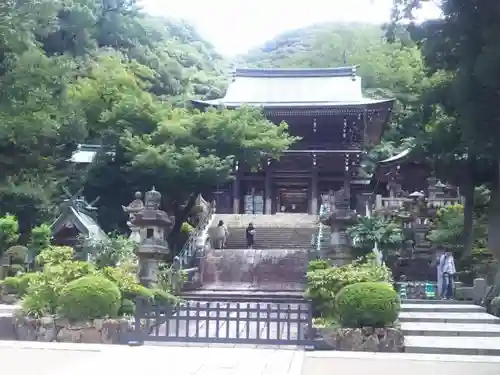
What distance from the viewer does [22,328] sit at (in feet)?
38.6

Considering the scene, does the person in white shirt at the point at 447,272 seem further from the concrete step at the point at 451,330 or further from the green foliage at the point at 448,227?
the concrete step at the point at 451,330

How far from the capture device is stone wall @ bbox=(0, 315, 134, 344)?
1122cm

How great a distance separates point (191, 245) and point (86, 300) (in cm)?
1163

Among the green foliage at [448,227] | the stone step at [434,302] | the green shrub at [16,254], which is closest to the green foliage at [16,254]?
the green shrub at [16,254]

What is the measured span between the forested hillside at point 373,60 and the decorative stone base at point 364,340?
7.49 meters

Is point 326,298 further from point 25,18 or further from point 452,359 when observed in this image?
point 25,18

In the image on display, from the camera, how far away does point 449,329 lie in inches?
477

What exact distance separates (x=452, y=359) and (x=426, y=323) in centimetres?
362

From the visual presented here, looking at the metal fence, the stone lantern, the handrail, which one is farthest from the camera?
the handrail

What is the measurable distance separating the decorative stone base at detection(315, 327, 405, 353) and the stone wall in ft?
12.3

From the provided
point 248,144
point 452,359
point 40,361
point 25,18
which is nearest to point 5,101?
point 25,18

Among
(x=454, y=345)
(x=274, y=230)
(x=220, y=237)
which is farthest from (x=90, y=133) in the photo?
(x=454, y=345)

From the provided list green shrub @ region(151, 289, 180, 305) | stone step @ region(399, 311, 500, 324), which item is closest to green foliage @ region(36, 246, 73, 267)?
green shrub @ region(151, 289, 180, 305)

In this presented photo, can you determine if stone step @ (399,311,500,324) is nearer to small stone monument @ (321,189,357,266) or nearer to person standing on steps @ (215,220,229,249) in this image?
small stone monument @ (321,189,357,266)
